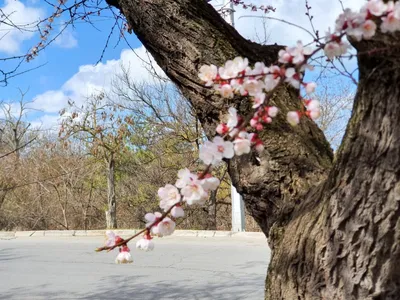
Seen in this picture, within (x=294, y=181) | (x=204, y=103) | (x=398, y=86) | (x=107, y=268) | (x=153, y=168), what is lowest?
(x=107, y=268)

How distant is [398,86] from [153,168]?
435 inches

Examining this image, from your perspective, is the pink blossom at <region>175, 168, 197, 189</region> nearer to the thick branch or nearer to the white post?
the thick branch

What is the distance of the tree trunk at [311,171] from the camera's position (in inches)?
40.6

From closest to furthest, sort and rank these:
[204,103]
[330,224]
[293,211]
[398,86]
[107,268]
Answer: [398,86] < [330,224] < [293,211] < [204,103] < [107,268]

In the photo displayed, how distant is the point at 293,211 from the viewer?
145 cm

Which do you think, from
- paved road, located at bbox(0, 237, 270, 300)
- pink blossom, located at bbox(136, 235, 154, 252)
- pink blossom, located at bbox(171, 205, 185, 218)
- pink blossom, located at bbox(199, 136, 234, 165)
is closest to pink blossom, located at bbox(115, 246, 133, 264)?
pink blossom, located at bbox(136, 235, 154, 252)

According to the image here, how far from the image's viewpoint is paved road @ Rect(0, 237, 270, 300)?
5203 millimetres

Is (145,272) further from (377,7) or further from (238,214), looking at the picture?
(377,7)

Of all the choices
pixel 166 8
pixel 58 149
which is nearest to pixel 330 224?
pixel 166 8

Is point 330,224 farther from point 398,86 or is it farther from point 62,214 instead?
point 62,214

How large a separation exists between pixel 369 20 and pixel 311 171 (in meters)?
0.73

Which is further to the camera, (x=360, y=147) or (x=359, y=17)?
(x=360, y=147)

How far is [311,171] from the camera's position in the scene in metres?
1.51

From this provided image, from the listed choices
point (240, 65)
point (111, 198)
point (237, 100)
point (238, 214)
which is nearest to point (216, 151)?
point (240, 65)
